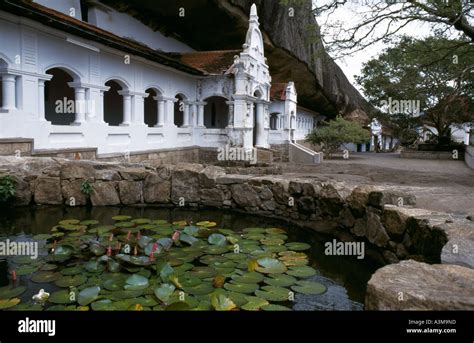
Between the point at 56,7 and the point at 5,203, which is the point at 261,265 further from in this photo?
the point at 56,7

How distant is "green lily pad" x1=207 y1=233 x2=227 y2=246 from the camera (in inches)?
243

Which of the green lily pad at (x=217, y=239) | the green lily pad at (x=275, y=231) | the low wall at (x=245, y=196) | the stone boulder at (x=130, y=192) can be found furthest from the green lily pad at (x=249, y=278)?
the stone boulder at (x=130, y=192)

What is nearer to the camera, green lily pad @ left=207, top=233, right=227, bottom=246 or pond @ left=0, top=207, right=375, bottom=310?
pond @ left=0, top=207, right=375, bottom=310

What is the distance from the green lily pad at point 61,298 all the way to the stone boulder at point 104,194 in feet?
14.4

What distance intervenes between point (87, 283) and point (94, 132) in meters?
8.50

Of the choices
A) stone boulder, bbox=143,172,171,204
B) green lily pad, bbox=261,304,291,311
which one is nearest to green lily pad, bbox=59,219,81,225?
stone boulder, bbox=143,172,171,204

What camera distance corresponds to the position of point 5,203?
313 inches

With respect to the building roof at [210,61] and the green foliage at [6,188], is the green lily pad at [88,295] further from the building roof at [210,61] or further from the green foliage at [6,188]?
the building roof at [210,61]

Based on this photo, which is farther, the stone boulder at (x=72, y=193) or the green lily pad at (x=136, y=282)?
the stone boulder at (x=72, y=193)

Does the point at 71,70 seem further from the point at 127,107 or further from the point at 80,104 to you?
the point at 127,107

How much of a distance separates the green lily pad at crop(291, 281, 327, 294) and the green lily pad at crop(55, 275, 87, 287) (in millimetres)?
2344

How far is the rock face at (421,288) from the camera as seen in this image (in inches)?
107

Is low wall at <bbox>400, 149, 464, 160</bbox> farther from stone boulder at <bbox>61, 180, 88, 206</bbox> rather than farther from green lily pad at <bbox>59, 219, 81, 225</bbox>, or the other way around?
green lily pad at <bbox>59, 219, 81, 225</bbox>
